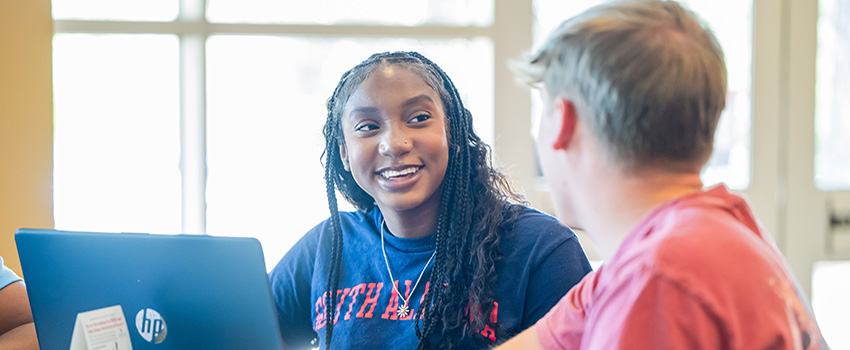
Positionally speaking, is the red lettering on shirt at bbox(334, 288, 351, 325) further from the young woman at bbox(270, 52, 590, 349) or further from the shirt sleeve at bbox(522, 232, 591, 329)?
the shirt sleeve at bbox(522, 232, 591, 329)

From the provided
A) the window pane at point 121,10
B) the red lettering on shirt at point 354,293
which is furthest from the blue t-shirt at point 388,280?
the window pane at point 121,10

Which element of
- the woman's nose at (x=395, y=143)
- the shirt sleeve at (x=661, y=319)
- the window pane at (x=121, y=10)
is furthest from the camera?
the window pane at (x=121, y=10)

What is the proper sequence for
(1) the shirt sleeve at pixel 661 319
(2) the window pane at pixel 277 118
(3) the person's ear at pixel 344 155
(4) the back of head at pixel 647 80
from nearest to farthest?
1. (1) the shirt sleeve at pixel 661 319
2. (4) the back of head at pixel 647 80
3. (3) the person's ear at pixel 344 155
4. (2) the window pane at pixel 277 118

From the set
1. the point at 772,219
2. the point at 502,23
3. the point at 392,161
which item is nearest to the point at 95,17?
the point at 502,23

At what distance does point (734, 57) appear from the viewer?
286cm

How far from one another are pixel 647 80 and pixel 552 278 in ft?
2.09

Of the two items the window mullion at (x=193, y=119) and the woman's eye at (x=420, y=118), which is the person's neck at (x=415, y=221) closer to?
the woman's eye at (x=420, y=118)

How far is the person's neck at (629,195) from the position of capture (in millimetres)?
770

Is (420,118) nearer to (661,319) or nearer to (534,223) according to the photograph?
(534,223)

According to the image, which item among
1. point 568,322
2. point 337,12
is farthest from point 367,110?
point 337,12

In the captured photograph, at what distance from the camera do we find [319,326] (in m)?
1.47

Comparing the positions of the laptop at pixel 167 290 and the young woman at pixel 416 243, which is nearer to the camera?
the laptop at pixel 167 290

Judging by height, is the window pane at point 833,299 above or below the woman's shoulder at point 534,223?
below

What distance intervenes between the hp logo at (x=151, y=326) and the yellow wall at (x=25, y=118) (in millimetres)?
1741
